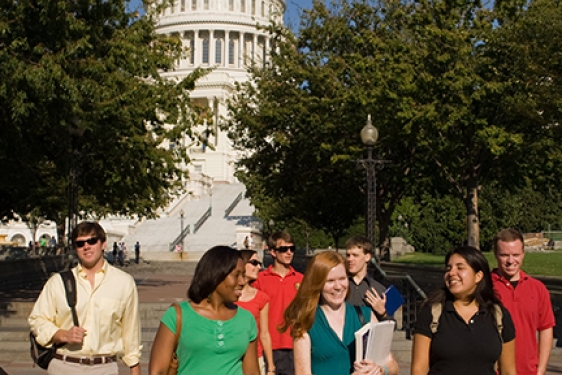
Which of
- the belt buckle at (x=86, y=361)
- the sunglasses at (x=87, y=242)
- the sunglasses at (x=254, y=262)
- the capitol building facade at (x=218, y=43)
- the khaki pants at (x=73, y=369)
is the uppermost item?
the capitol building facade at (x=218, y=43)

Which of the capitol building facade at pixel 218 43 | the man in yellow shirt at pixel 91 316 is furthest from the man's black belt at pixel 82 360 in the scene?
the capitol building facade at pixel 218 43

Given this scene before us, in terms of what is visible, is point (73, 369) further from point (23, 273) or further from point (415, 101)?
point (23, 273)

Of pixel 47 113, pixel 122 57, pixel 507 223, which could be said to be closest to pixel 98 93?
pixel 47 113

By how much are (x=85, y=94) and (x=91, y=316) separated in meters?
14.2

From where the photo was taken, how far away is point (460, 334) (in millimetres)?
5543

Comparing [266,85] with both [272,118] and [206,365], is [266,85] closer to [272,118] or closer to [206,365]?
[272,118]

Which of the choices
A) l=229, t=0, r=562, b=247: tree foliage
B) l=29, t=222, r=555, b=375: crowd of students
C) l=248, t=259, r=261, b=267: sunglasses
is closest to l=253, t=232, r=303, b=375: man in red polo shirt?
l=248, t=259, r=261, b=267: sunglasses

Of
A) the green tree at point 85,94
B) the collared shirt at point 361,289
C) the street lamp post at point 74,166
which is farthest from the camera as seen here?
the street lamp post at point 74,166

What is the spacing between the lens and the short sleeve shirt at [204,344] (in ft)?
16.8

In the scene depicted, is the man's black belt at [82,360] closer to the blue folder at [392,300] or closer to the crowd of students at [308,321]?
the crowd of students at [308,321]

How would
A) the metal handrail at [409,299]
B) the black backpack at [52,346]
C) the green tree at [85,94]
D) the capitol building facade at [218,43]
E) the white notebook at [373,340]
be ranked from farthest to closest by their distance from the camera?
the capitol building facade at [218,43]
the green tree at [85,94]
the metal handrail at [409,299]
the black backpack at [52,346]
the white notebook at [373,340]

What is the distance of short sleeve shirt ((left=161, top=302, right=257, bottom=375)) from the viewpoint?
5.11 meters

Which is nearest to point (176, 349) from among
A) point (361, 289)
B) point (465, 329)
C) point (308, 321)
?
point (308, 321)

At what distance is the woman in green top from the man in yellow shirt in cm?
119
